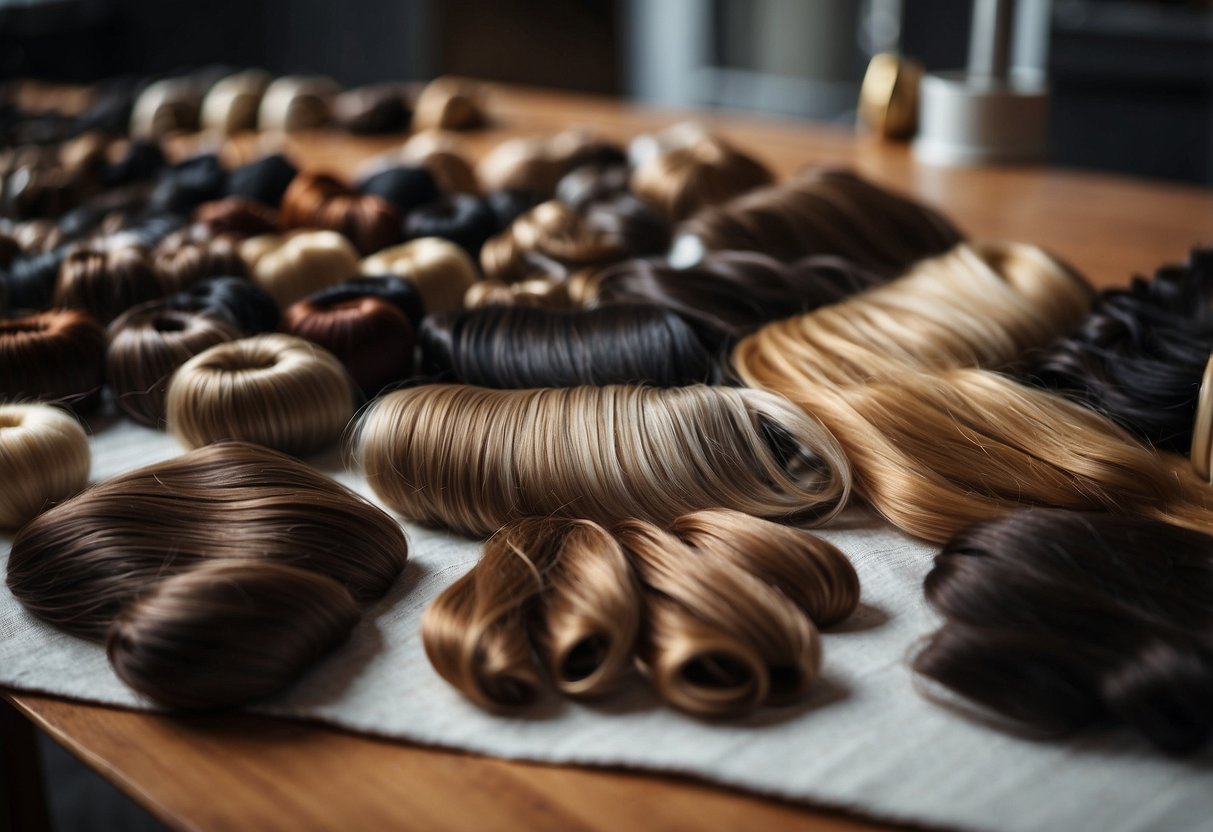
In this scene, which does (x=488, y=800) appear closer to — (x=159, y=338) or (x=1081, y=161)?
(x=159, y=338)

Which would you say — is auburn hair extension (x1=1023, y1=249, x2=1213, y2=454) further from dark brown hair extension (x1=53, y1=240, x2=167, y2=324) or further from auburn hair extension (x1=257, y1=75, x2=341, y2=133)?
auburn hair extension (x1=257, y1=75, x2=341, y2=133)

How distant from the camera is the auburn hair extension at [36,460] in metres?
0.71

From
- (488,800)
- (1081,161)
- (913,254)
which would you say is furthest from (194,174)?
(1081,161)

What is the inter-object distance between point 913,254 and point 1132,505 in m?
0.46

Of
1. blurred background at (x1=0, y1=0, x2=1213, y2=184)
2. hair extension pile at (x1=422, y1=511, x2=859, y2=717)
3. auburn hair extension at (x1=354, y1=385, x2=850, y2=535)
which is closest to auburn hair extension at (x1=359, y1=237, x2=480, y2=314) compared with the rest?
auburn hair extension at (x1=354, y1=385, x2=850, y2=535)

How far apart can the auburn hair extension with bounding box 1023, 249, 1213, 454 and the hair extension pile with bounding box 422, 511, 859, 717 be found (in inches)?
11.2

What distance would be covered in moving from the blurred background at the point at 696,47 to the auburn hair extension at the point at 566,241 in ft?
7.41

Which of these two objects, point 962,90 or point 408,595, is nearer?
point 408,595

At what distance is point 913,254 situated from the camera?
3.60ft

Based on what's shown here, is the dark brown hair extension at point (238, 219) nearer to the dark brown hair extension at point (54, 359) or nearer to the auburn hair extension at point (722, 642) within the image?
the dark brown hair extension at point (54, 359)

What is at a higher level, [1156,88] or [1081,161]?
[1156,88]

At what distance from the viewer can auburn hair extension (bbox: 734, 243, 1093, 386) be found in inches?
32.3

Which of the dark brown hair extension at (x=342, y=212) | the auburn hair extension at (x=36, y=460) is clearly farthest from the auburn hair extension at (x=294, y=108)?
the auburn hair extension at (x=36, y=460)

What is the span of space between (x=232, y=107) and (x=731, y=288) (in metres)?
1.44
